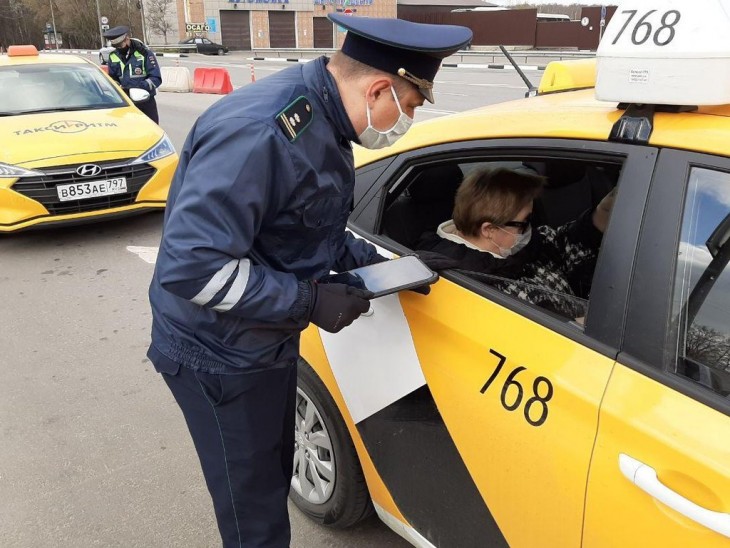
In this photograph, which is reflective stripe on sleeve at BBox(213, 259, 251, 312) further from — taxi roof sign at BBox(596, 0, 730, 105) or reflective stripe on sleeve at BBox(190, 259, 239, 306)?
taxi roof sign at BBox(596, 0, 730, 105)

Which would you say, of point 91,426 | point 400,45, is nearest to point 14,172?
point 91,426

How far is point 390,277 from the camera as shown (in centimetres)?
165

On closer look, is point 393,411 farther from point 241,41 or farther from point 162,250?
point 241,41

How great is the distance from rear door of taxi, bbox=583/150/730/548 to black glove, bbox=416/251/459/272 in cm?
56

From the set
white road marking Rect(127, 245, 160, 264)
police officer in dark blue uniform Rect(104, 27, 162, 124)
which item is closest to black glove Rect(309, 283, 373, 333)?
white road marking Rect(127, 245, 160, 264)

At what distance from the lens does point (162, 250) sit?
1.41 metres

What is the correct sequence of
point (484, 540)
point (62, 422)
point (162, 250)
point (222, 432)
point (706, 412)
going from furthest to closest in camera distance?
point (62, 422), point (222, 432), point (484, 540), point (162, 250), point (706, 412)

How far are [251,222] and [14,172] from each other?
14.4ft

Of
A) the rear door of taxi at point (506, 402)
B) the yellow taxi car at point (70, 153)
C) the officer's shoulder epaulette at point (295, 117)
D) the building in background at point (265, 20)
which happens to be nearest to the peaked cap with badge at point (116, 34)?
the yellow taxi car at point (70, 153)

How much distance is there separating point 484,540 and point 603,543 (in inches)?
14.8

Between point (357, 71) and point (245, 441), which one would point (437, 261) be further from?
point (245, 441)

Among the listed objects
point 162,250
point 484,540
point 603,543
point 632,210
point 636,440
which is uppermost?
point 632,210

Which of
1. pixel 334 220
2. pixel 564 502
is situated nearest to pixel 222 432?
pixel 334 220

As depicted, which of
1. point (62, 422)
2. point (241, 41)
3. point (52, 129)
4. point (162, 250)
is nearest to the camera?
point (162, 250)
